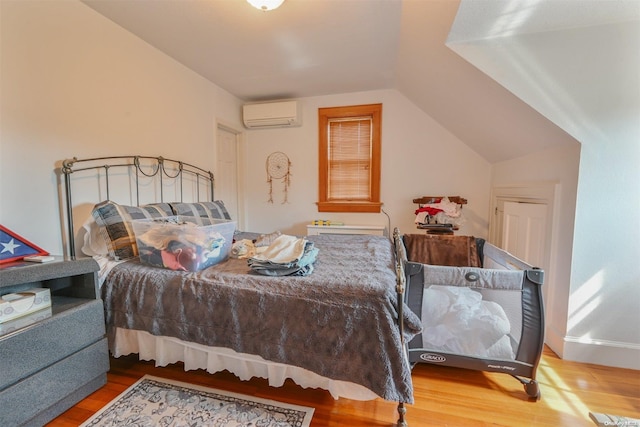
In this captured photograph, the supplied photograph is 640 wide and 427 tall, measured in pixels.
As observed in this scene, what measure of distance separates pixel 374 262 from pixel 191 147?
7.21 feet

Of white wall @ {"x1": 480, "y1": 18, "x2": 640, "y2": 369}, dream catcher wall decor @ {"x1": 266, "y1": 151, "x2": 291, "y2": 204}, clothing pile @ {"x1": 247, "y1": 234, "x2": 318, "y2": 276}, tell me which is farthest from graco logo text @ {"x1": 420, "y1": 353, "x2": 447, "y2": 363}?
dream catcher wall decor @ {"x1": 266, "y1": 151, "x2": 291, "y2": 204}

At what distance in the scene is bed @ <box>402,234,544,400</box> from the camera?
4.48 ft

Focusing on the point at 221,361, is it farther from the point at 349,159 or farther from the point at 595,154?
the point at 349,159

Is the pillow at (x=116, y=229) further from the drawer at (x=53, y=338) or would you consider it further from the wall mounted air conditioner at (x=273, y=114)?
the wall mounted air conditioner at (x=273, y=114)

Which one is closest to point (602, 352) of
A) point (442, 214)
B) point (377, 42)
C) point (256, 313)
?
point (442, 214)

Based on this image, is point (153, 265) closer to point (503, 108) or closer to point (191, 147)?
point (191, 147)

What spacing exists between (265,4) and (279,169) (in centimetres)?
212

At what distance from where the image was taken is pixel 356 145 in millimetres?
3434

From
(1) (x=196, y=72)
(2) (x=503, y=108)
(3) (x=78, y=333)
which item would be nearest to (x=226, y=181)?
(1) (x=196, y=72)

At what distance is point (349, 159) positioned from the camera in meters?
3.46

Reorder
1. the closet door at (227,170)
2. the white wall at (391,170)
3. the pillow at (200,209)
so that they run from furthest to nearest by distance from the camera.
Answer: the closet door at (227,170)
the white wall at (391,170)
the pillow at (200,209)

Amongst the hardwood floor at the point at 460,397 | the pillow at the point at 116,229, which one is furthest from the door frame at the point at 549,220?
the pillow at the point at 116,229

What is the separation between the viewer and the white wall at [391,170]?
313 centimetres

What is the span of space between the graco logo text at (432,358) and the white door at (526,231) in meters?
1.15
